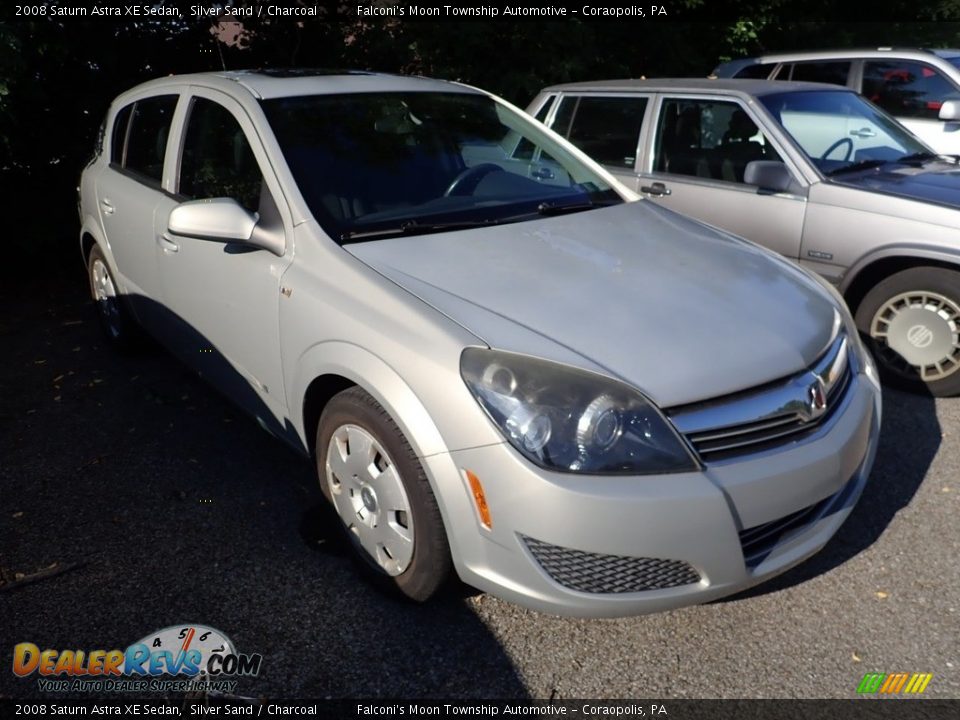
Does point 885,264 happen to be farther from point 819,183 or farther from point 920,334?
point 819,183

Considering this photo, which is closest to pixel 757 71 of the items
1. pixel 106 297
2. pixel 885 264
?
pixel 885 264

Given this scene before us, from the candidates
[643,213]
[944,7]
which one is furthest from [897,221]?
[944,7]

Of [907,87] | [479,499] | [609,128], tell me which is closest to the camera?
[479,499]

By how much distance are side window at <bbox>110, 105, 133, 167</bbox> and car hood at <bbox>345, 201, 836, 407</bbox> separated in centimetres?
260

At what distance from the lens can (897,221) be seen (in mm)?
4270

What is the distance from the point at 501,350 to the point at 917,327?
9.83 feet

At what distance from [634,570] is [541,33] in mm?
8909

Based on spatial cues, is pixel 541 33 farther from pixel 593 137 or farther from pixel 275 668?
pixel 275 668

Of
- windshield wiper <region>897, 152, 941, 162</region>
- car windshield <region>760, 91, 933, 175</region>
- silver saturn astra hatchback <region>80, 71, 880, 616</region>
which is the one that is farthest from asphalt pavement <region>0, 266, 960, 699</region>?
windshield wiper <region>897, 152, 941, 162</region>

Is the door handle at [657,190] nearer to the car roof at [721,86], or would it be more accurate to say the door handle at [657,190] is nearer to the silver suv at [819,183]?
the silver suv at [819,183]

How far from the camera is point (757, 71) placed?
25.9 feet

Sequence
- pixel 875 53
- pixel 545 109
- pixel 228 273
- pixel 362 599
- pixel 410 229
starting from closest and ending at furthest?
pixel 362 599
pixel 410 229
pixel 228 273
pixel 545 109
pixel 875 53

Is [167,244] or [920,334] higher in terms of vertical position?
[167,244]

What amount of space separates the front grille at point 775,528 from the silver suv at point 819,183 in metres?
2.13
